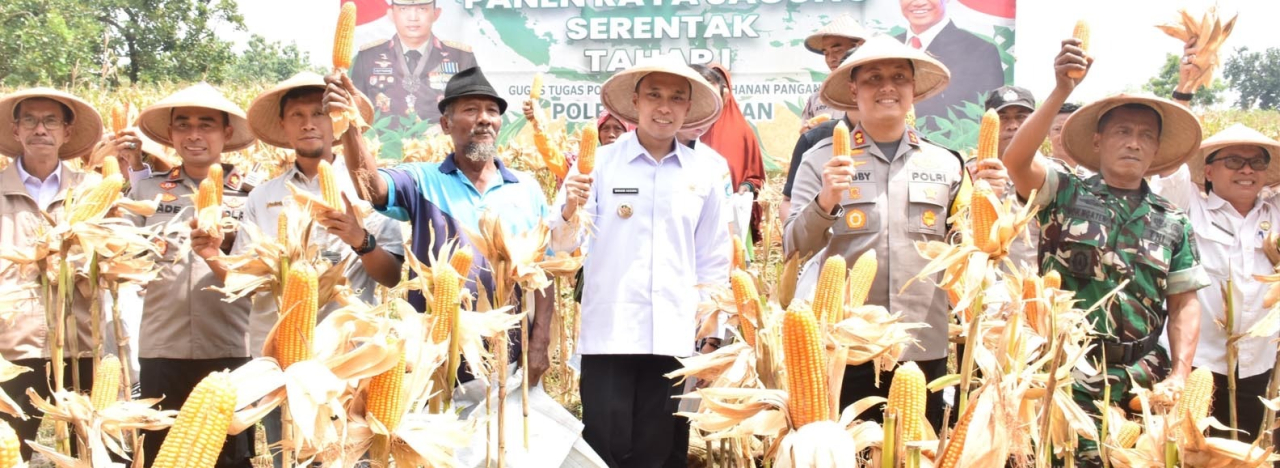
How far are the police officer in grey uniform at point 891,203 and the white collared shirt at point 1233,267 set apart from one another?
149 cm

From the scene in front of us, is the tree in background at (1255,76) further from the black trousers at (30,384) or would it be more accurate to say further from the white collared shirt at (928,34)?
the black trousers at (30,384)

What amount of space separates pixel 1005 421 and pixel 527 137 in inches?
454

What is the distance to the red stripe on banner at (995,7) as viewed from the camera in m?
12.8

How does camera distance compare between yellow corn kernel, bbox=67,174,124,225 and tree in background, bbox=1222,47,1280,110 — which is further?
tree in background, bbox=1222,47,1280,110

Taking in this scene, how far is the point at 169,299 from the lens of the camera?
411 cm

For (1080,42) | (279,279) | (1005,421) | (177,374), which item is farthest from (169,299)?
(1080,42)

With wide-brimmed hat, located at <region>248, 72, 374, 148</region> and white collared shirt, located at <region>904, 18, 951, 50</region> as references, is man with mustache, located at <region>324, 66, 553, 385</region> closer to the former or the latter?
wide-brimmed hat, located at <region>248, 72, 374, 148</region>

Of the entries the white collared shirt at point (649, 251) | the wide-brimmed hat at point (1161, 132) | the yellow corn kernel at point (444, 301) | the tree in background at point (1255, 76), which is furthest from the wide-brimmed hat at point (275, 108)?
the tree in background at point (1255, 76)

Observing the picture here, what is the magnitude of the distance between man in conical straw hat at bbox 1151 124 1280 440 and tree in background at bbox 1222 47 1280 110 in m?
88.2

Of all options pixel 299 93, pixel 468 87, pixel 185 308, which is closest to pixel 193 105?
pixel 299 93

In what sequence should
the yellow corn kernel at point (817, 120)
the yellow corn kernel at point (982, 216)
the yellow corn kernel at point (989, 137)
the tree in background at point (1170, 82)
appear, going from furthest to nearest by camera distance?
the tree in background at point (1170, 82) → the yellow corn kernel at point (817, 120) → the yellow corn kernel at point (989, 137) → the yellow corn kernel at point (982, 216)

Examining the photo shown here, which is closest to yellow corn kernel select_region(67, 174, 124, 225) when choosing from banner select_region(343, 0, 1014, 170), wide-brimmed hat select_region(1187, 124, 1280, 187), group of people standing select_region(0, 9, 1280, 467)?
group of people standing select_region(0, 9, 1280, 467)

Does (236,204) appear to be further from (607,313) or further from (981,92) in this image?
(981,92)

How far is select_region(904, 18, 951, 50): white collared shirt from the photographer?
42.1 feet
